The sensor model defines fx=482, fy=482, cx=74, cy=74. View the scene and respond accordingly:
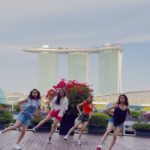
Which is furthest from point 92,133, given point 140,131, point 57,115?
point 57,115

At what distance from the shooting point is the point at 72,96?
753 inches

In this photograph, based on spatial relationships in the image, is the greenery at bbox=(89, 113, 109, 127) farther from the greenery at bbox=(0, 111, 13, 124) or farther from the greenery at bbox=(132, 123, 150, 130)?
the greenery at bbox=(0, 111, 13, 124)

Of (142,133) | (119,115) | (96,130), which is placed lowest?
(142,133)

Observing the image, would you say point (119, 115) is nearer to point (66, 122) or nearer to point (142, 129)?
point (66, 122)

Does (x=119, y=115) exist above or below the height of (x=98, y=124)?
above

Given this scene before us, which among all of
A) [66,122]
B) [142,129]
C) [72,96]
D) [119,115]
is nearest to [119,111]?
[119,115]

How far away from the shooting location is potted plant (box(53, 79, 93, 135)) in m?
18.6

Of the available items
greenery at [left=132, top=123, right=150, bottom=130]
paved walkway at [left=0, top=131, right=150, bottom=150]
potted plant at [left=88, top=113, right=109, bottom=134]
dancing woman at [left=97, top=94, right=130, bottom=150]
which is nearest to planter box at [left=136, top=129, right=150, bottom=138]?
greenery at [left=132, top=123, right=150, bottom=130]

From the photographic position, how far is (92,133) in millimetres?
22625

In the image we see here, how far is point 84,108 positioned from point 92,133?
25.6 feet

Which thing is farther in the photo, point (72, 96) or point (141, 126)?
point (141, 126)

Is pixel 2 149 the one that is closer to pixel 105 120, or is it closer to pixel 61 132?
pixel 61 132

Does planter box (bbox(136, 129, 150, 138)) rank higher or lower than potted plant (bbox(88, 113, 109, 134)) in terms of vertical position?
lower

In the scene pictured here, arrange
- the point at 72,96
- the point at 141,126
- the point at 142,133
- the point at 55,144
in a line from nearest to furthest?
the point at 55,144
the point at 72,96
the point at 141,126
the point at 142,133
